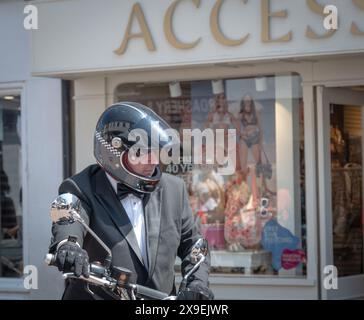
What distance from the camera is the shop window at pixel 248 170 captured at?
7.89 m

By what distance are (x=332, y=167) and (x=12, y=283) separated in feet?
12.0

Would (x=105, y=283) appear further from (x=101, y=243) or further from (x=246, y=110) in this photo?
(x=246, y=110)

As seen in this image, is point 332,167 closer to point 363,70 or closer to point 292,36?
point 363,70

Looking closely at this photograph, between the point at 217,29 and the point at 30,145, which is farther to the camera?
the point at 30,145

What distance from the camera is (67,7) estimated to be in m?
7.82

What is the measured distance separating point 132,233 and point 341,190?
4.70 metres

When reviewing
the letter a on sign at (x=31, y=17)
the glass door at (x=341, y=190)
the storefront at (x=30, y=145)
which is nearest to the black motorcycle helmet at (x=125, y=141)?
the glass door at (x=341, y=190)

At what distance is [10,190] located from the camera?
923cm

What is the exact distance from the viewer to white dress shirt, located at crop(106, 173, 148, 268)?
3.74m

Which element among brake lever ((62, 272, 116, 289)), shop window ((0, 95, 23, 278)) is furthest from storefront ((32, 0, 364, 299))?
brake lever ((62, 272, 116, 289))

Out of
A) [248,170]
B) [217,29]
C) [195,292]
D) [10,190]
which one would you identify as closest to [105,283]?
[195,292]

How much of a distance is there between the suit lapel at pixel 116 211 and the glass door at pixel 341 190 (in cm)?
427

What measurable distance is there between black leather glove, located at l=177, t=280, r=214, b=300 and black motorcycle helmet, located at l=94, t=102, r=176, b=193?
1.52 ft
